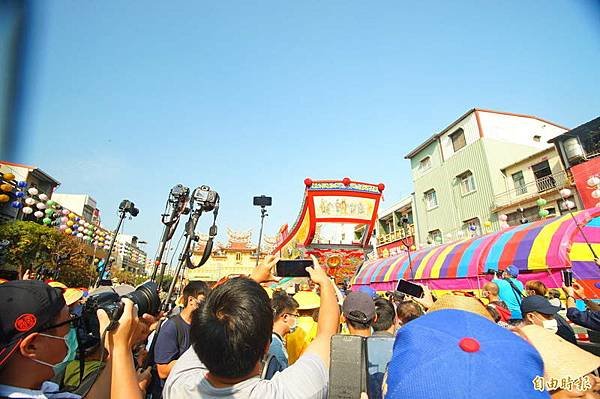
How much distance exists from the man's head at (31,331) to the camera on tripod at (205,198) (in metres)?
3.22

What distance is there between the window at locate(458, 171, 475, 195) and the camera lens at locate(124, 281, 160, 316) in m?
19.9

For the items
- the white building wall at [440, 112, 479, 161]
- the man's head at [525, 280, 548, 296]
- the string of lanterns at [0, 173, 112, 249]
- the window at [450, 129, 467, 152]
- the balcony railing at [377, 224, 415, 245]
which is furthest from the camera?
the balcony railing at [377, 224, 415, 245]

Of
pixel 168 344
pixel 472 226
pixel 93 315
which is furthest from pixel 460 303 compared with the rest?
pixel 472 226

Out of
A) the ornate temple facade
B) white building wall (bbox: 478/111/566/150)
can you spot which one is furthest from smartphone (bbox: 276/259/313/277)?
the ornate temple facade

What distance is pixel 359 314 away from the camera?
2.50 meters

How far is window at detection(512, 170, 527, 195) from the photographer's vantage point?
16362 mm

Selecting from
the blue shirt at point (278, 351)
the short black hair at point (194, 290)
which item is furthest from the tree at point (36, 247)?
the blue shirt at point (278, 351)

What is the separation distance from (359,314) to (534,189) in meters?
17.6

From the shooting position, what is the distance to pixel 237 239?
40438mm

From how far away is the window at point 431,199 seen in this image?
21.5m

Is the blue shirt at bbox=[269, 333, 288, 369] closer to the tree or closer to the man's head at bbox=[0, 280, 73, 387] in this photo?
the man's head at bbox=[0, 280, 73, 387]

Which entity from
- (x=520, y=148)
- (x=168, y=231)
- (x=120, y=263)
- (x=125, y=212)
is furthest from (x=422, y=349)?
(x=120, y=263)

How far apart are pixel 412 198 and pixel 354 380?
24343 mm

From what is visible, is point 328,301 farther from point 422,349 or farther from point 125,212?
point 125,212
